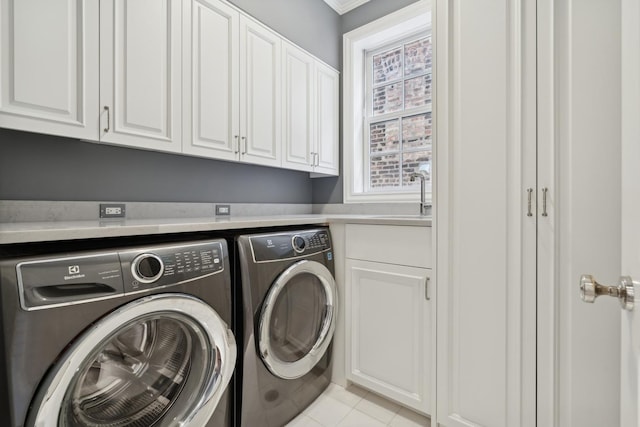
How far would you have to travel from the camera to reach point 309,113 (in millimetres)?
2301

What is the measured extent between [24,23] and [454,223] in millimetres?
1848

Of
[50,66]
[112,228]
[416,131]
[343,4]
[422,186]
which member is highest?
[343,4]

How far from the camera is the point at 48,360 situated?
76cm

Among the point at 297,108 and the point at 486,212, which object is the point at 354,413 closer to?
the point at 486,212

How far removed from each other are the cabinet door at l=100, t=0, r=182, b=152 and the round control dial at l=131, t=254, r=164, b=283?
675 mm

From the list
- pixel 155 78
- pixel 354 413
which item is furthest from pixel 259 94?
pixel 354 413

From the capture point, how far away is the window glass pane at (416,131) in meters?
2.36

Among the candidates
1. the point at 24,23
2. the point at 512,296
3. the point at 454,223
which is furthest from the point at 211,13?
the point at 512,296

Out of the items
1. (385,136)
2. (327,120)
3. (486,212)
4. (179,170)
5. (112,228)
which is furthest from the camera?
(385,136)

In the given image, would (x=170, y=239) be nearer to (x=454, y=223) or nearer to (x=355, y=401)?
(x=454, y=223)

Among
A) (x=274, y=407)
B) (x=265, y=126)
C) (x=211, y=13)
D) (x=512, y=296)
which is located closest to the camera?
(x=512, y=296)

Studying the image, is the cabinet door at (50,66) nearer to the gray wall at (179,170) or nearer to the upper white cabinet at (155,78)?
the upper white cabinet at (155,78)

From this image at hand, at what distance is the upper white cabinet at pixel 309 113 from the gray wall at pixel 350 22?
0.17 m

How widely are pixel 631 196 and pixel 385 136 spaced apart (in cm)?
215
